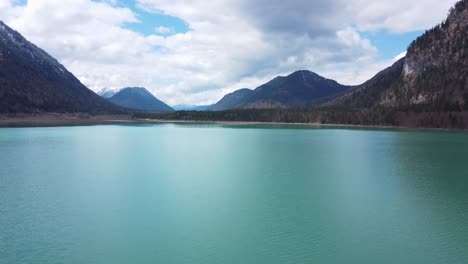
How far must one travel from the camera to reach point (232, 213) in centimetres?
2372

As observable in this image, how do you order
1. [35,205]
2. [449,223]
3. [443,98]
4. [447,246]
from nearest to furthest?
[447,246]
[449,223]
[35,205]
[443,98]

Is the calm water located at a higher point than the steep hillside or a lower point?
lower

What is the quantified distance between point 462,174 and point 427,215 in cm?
1882

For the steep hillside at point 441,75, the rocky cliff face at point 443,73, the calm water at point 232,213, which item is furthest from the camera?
the rocky cliff face at point 443,73

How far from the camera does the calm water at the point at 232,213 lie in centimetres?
1728

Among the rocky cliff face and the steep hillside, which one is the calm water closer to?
the steep hillside

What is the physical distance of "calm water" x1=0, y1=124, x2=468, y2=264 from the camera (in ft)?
56.7

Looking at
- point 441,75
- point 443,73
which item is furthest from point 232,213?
point 443,73

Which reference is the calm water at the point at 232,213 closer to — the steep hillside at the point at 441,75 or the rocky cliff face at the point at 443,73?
the steep hillside at the point at 441,75

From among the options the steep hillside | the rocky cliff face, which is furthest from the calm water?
the rocky cliff face

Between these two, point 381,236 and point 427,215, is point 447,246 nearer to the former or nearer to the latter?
point 381,236

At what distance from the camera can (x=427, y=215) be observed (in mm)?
23047

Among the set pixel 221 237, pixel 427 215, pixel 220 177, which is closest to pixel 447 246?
pixel 427 215

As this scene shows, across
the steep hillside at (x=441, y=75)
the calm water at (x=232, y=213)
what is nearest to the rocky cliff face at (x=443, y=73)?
the steep hillside at (x=441, y=75)
